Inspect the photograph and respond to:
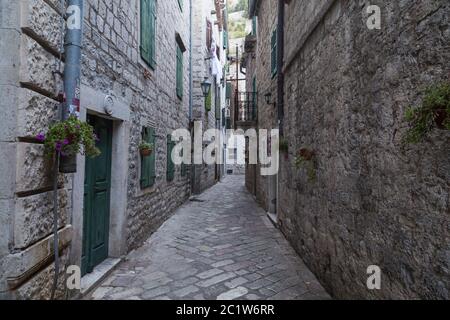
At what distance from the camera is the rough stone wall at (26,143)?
1.81 metres

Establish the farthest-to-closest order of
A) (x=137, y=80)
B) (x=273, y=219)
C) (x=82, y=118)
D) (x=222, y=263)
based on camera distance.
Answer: (x=273, y=219), (x=137, y=80), (x=222, y=263), (x=82, y=118)

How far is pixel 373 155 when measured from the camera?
2.25 meters

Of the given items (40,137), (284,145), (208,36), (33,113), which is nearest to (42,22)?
(33,113)

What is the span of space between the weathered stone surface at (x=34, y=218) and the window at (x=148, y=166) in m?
2.37

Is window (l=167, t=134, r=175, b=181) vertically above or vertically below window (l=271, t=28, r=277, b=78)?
below

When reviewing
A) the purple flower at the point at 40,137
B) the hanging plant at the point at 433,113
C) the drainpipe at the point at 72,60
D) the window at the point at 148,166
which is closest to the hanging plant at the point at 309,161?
the hanging plant at the point at 433,113

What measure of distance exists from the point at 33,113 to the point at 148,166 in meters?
3.07

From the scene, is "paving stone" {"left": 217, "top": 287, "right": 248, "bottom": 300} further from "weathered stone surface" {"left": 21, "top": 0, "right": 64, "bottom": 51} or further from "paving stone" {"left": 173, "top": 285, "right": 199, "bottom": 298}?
"weathered stone surface" {"left": 21, "top": 0, "right": 64, "bottom": 51}

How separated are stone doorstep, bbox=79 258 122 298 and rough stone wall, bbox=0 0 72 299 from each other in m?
0.83

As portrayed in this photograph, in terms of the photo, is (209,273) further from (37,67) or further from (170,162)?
(170,162)

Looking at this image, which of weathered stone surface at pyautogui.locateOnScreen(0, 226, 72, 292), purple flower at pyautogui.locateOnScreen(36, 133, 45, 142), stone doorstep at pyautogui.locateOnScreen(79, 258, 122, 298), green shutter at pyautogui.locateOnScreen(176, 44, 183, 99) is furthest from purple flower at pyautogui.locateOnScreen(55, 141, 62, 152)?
green shutter at pyautogui.locateOnScreen(176, 44, 183, 99)

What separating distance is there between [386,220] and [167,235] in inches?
166

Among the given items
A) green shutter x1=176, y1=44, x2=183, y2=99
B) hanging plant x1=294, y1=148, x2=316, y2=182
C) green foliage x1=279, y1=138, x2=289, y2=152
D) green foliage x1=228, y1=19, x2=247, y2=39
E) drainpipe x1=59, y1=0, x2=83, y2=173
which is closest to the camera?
drainpipe x1=59, y1=0, x2=83, y2=173

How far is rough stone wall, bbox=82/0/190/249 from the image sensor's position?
3.26 m
